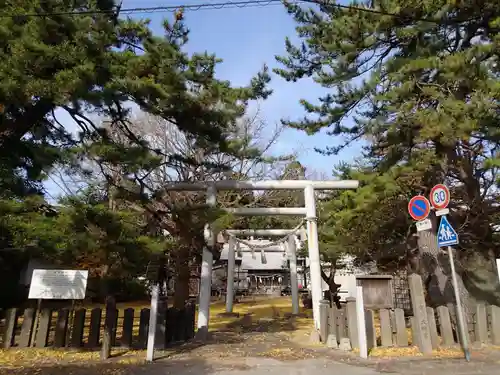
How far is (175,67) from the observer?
6.86 meters

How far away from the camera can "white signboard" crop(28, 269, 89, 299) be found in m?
7.64

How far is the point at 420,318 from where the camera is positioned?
7113 mm

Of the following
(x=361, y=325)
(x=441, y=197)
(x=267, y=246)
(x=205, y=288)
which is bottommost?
(x=361, y=325)

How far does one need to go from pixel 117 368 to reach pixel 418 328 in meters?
5.51

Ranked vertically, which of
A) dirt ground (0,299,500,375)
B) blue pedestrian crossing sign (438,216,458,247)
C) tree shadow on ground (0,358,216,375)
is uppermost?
blue pedestrian crossing sign (438,216,458,247)

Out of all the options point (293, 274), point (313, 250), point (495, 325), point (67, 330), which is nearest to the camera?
point (495, 325)

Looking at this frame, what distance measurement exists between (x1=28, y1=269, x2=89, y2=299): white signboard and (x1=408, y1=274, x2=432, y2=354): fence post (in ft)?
22.0

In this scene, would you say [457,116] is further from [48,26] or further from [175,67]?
[48,26]

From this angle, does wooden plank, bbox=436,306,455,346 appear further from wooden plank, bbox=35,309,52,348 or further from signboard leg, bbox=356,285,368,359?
wooden plank, bbox=35,309,52,348

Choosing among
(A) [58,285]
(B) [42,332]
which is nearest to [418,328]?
(A) [58,285]

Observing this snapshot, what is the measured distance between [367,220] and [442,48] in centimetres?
464

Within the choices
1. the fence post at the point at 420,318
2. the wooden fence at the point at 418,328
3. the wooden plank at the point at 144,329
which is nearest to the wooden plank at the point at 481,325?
the wooden fence at the point at 418,328

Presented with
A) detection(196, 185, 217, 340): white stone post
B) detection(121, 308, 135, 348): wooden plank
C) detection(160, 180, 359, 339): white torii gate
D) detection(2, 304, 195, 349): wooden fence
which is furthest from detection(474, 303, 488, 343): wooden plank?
detection(121, 308, 135, 348): wooden plank

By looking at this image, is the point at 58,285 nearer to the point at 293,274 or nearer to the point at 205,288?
the point at 205,288
